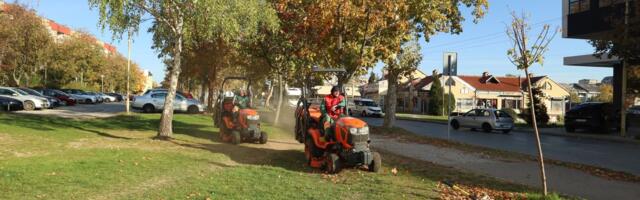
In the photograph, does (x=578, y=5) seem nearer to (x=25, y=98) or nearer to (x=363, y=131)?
(x=363, y=131)

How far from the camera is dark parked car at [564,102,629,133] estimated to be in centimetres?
2781

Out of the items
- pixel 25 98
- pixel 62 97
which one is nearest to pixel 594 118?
pixel 25 98

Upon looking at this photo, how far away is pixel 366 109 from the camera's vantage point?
4900 centimetres

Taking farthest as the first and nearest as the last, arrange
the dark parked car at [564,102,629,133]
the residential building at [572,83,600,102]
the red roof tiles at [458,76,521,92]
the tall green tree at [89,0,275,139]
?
the residential building at [572,83,600,102] → the red roof tiles at [458,76,521,92] → the dark parked car at [564,102,629,133] → the tall green tree at [89,0,275,139]

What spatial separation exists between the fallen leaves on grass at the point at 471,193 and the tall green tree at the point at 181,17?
711 centimetres

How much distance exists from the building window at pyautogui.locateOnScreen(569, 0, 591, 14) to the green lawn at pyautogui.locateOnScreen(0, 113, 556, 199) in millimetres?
18465

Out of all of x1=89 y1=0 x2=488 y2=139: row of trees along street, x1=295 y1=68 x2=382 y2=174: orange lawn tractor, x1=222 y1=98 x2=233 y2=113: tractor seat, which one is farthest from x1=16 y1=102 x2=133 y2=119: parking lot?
x1=295 y1=68 x2=382 y2=174: orange lawn tractor

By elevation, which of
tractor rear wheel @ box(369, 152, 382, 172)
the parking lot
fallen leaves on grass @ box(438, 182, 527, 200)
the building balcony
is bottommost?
fallen leaves on grass @ box(438, 182, 527, 200)

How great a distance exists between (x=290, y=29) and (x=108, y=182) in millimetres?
12988

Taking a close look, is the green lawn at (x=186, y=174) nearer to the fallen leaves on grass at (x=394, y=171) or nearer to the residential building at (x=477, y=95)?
the fallen leaves on grass at (x=394, y=171)

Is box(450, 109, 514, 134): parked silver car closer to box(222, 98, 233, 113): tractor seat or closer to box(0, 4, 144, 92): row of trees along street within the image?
box(222, 98, 233, 113): tractor seat

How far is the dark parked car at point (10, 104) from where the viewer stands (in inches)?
1206

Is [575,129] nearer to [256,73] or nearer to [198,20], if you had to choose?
[256,73]

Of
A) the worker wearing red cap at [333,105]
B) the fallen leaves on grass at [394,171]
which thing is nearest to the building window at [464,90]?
the worker wearing red cap at [333,105]
